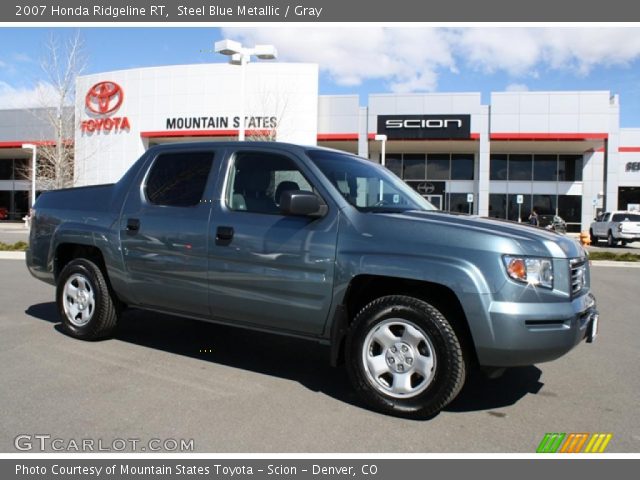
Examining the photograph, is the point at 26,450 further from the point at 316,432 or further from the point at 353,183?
the point at 353,183

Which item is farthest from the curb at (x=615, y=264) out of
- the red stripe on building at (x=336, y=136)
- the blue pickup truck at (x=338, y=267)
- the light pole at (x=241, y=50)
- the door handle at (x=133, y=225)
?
the red stripe on building at (x=336, y=136)

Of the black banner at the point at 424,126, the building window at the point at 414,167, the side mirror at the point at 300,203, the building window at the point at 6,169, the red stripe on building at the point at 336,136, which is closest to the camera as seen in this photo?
the side mirror at the point at 300,203

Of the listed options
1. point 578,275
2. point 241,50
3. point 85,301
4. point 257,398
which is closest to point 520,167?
point 241,50

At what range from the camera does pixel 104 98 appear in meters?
34.1

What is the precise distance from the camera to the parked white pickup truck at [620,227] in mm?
25812

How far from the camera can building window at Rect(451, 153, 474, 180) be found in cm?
3491

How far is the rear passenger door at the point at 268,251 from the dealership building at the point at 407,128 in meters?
21.6

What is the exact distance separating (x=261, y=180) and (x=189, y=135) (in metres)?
29.1

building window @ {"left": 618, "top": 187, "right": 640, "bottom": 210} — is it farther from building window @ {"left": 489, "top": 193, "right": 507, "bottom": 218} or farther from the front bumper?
the front bumper

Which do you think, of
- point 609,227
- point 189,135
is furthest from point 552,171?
point 189,135

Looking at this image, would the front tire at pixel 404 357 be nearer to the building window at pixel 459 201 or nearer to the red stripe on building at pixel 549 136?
the red stripe on building at pixel 549 136

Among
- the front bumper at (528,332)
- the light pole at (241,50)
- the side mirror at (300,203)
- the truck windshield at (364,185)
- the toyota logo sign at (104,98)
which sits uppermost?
the toyota logo sign at (104,98)

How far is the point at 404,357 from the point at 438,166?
3286 centimetres
